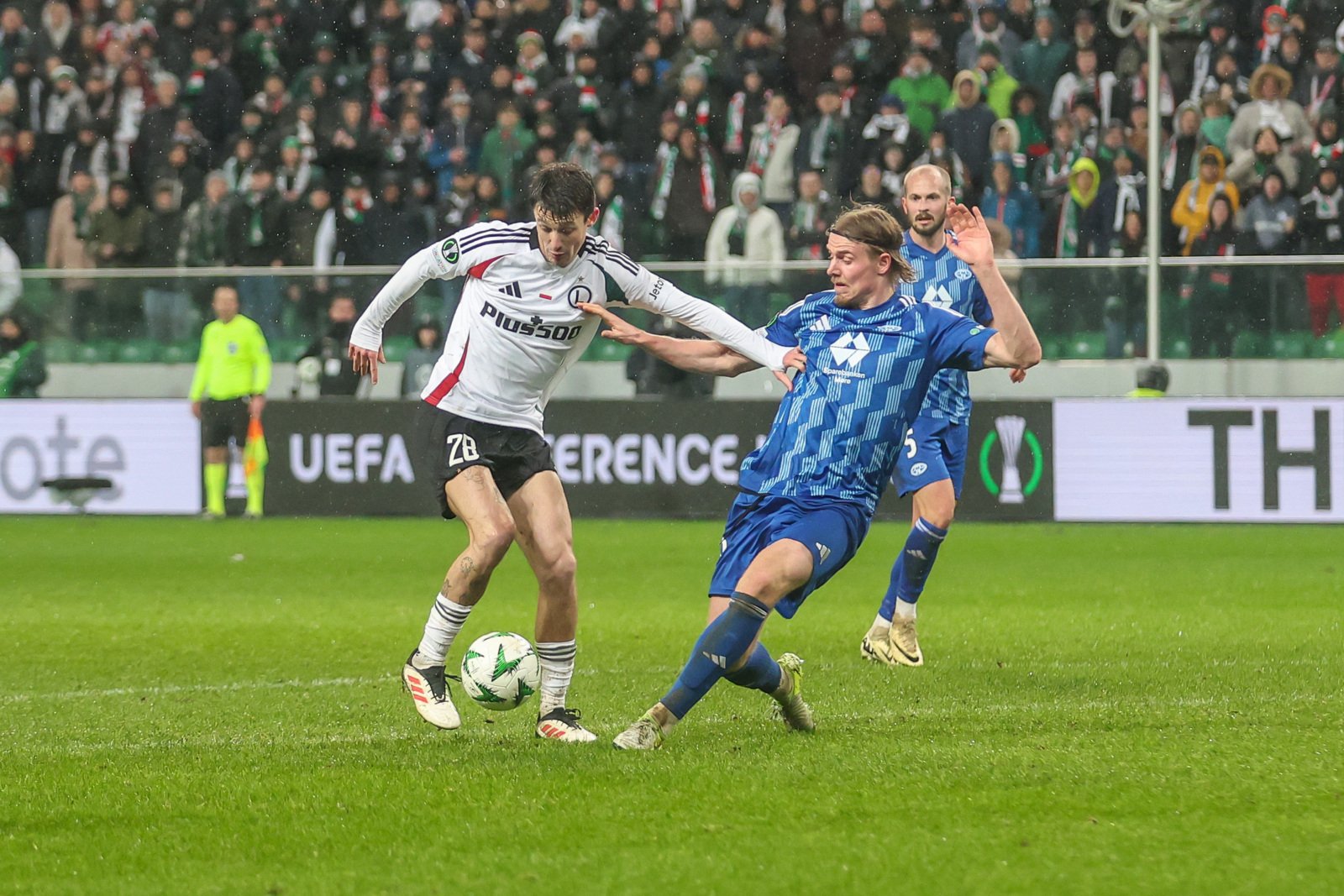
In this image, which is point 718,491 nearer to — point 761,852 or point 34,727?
point 34,727

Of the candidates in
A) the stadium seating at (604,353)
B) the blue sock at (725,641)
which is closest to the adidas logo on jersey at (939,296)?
the blue sock at (725,641)

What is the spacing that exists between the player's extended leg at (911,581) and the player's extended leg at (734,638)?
2.68 metres

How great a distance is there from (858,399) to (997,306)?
0.57m

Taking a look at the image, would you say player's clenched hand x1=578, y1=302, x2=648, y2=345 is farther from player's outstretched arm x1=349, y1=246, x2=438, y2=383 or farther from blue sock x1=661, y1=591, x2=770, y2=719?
blue sock x1=661, y1=591, x2=770, y2=719

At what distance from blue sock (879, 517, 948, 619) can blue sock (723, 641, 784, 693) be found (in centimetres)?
261

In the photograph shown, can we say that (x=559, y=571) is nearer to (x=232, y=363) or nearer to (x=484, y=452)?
(x=484, y=452)

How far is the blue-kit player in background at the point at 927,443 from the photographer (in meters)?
8.74

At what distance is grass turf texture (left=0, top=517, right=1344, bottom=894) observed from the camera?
462 cm

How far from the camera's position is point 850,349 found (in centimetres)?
642

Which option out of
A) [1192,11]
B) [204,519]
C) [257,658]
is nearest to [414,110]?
[204,519]

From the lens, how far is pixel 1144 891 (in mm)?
4305

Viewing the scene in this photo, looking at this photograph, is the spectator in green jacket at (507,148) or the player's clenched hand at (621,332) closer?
the player's clenched hand at (621,332)

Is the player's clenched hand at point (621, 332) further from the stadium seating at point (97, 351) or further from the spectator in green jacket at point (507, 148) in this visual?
the spectator in green jacket at point (507, 148)

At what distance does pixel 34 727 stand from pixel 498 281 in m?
2.52
